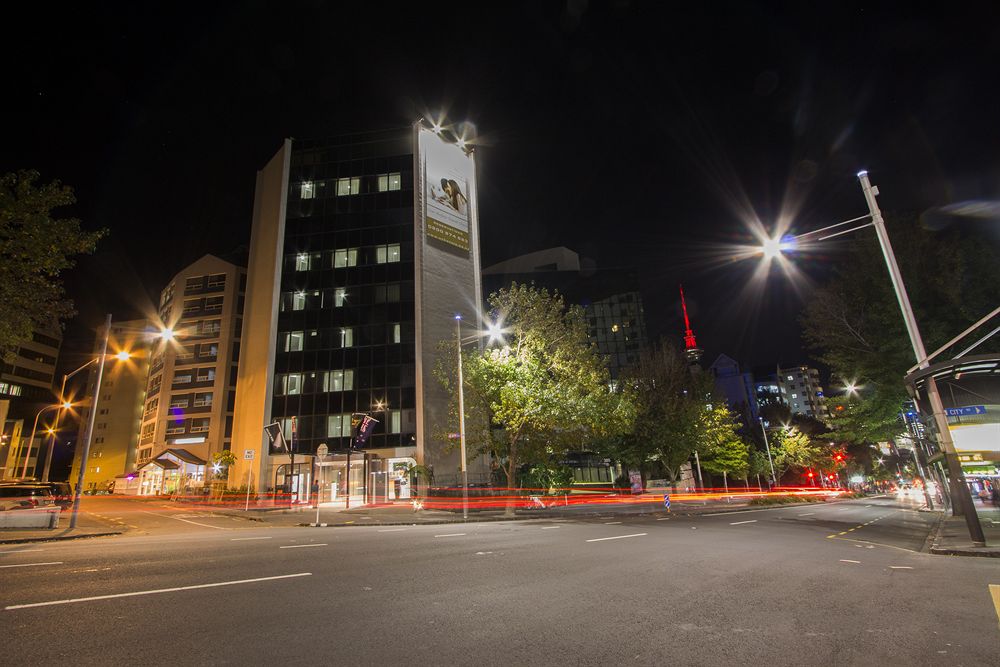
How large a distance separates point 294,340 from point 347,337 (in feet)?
17.6

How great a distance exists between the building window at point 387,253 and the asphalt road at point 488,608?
38876 mm

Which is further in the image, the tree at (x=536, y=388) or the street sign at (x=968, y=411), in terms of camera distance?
the tree at (x=536, y=388)

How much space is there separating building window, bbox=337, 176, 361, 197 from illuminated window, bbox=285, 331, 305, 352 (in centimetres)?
1523

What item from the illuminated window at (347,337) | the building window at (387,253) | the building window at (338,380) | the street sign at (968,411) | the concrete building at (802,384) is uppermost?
the concrete building at (802,384)

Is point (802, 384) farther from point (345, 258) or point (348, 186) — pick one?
point (345, 258)

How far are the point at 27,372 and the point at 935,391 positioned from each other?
116813mm

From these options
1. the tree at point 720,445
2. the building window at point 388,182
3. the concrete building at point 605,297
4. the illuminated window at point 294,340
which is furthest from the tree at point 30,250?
the concrete building at point 605,297

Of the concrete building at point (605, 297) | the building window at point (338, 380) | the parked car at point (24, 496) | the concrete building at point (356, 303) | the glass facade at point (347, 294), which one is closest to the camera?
the parked car at point (24, 496)

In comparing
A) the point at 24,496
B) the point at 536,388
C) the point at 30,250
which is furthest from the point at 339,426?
the point at 30,250

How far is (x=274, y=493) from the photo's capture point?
131 ft

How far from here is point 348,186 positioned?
5091 centimetres

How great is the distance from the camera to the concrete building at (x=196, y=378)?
6388 cm

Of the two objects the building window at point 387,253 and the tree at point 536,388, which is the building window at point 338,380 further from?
the tree at point 536,388

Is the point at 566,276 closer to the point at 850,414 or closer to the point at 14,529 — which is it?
the point at 850,414
